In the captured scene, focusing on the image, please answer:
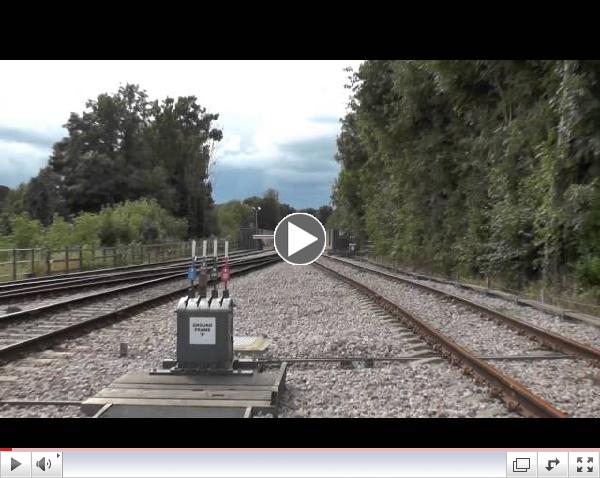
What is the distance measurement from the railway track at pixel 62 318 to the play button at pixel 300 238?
138 inches

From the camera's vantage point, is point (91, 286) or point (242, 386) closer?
point (242, 386)

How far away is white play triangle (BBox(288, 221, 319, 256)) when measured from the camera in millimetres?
6355

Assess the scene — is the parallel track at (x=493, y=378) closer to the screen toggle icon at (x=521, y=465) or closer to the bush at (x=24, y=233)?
the screen toggle icon at (x=521, y=465)

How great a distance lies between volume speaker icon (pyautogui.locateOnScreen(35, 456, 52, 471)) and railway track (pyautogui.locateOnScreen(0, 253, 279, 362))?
5268 mm

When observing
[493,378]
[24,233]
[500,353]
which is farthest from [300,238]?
[24,233]

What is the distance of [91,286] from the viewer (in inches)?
658

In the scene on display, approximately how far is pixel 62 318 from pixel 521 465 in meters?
9.59

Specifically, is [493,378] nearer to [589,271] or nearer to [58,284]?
[589,271]

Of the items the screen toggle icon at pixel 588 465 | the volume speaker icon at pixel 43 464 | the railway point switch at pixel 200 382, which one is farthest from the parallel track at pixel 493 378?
the volume speaker icon at pixel 43 464

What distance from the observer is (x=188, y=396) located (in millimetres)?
4473
